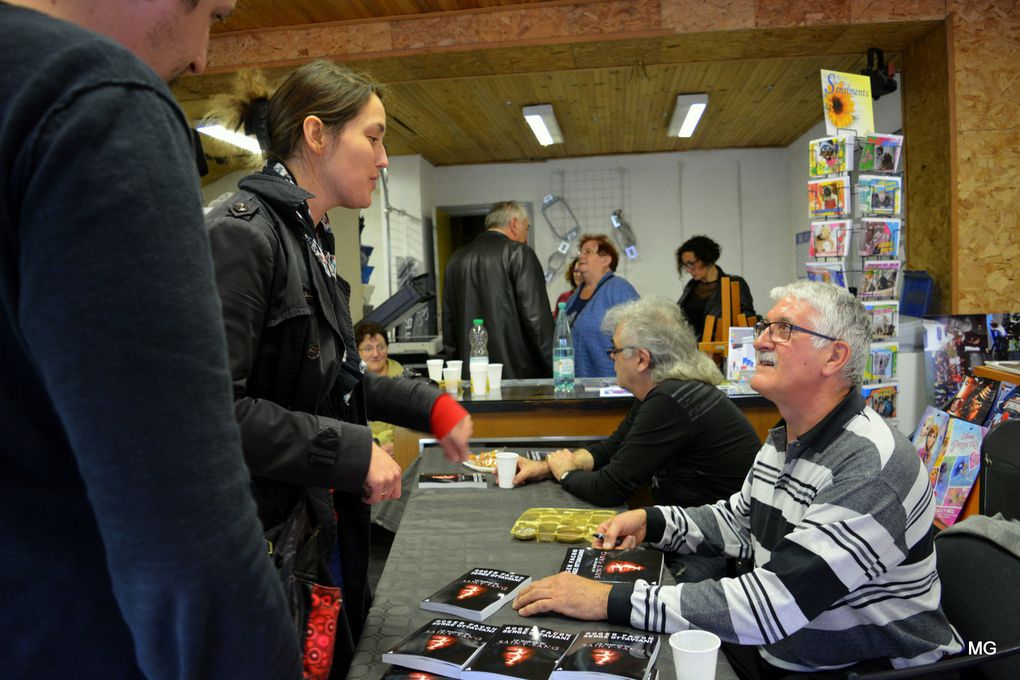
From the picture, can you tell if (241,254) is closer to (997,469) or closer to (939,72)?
(997,469)

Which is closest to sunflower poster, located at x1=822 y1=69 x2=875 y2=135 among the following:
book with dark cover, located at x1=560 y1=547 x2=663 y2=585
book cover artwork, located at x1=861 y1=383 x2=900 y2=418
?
book cover artwork, located at x1=861 y1=383 x2=900 y2=418

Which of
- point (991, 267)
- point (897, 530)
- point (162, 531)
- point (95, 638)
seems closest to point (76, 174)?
point (162, 531)

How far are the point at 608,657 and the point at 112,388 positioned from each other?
956 millimetres

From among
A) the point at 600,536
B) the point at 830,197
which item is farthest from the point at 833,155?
the point at 600,536

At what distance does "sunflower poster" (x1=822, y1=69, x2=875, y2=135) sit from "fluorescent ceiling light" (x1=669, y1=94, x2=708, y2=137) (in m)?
3.56

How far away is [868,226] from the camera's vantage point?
3.99 meters

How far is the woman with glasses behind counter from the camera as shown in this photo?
493 centimetres

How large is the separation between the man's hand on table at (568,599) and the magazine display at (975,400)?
2.72m

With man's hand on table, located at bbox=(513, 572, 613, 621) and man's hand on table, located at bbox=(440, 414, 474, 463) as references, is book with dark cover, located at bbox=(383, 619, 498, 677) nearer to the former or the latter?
man's hand on table, located at bbox=(513, 572, 613, 621)

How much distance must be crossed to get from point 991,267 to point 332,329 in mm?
4666

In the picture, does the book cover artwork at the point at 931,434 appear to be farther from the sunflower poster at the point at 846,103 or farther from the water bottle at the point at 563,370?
the water bottle at the point at 563,370

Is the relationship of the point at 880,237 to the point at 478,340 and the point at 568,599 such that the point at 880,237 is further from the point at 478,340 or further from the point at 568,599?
the point at 568,599

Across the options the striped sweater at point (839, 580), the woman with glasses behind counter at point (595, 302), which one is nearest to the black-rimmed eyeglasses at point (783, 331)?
the striped sweater at point (839, 580)

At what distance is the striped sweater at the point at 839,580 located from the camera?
1.51 meters
